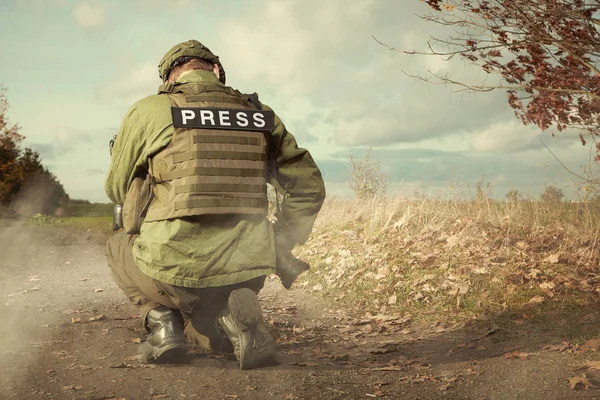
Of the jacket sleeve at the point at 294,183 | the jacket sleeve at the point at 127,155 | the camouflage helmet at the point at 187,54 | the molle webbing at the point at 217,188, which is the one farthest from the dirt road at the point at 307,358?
the camouflage helmet at the point at 187,54

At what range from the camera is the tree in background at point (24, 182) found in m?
21.4

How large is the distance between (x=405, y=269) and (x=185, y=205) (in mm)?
3953

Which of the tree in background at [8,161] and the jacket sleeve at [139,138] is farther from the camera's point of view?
the tree in background at [8,161]

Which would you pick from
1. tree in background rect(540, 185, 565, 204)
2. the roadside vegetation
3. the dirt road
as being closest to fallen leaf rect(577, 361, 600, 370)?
the dirt road

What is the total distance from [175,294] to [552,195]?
28.9ft

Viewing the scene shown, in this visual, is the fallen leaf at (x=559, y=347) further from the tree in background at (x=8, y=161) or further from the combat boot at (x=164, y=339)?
the tree in background at (x=8, y=161)

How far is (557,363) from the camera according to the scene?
4.25 metres

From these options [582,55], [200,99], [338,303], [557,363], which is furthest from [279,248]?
[582,55]

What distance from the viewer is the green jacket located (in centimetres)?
379

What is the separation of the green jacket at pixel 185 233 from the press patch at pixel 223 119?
0.36 ft

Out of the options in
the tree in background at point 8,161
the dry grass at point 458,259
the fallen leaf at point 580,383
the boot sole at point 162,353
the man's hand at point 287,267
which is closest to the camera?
the fallen leaf at point 580,383

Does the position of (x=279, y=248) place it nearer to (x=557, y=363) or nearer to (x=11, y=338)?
(x=557, y=363)

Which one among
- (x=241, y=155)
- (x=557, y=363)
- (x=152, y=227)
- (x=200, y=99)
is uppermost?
(x=200, y=99)

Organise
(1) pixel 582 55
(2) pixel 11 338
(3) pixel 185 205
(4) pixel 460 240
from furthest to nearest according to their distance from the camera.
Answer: (4) pixel 460 240 → (1) pixel 582 55 → (2) pixel 11 338 → (3) pixel 185 205
